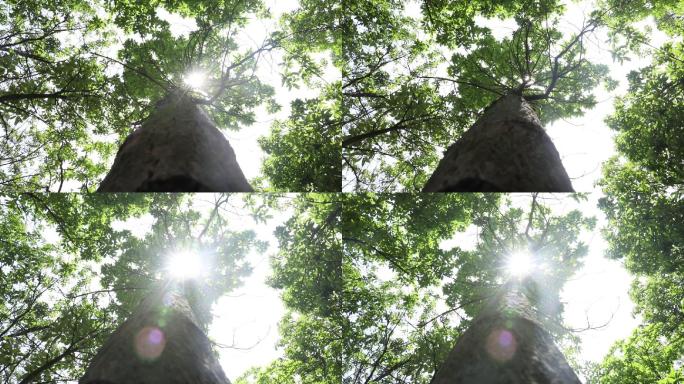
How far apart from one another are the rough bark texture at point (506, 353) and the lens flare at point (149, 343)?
1.86 metres

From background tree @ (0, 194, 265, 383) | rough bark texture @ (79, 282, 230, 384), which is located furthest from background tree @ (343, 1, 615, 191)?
rough bark texture @ (79, 282, 230, 384)

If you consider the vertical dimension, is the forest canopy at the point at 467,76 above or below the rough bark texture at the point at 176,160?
above

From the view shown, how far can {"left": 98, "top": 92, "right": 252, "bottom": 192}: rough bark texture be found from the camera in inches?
108

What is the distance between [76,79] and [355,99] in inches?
186

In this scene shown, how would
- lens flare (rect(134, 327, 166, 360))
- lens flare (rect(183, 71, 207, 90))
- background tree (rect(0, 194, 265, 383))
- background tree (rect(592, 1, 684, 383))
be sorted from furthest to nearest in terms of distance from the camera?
background tree (rect(592, 1, 684, 383)), lens flare (rect(183, 71, 207, 90)), background tree (rect(0, 194, 265, 383)), lens flare (rect(134, 327, 166, 360))

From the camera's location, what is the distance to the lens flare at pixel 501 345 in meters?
2.49

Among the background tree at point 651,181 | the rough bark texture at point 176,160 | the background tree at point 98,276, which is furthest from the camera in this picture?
the background tree at point 651,181

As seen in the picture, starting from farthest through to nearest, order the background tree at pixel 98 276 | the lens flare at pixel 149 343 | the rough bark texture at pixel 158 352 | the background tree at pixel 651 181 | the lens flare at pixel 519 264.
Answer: the background tree at pixel 651 181
the lens flare at pixel 519 264
the background tree at pixel 98 276
the lens flare at pixel 149 343
the rough bark texture at pixel 158 352

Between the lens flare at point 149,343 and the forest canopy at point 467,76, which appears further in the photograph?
the forest canopy at point 467,76

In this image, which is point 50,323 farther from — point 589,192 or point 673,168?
point 673,168

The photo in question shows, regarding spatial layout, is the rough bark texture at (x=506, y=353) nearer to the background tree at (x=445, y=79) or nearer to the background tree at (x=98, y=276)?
the background tree at (x=98, y=276)

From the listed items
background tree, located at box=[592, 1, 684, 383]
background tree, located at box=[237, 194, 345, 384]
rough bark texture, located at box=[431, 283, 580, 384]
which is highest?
background tree, located at box=[592, 1, 684, 383]

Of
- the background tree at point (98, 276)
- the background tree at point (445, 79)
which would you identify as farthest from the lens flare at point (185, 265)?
the background tree at point (445, 79)

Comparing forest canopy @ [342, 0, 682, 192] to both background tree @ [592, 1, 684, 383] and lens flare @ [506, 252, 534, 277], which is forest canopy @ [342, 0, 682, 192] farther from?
lens flare @ [506, 252, 534, 277]
